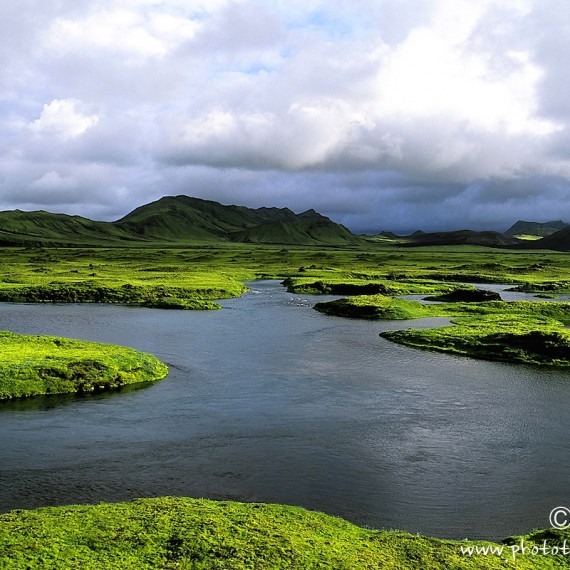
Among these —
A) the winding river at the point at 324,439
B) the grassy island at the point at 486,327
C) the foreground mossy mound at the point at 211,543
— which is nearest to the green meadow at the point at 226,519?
the foreground mossy mound at the point at 211,543

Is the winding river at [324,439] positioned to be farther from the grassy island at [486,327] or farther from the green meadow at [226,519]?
the grassy island at [486,327]

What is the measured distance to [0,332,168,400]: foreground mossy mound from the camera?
4262cm

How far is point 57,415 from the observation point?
37562 mm

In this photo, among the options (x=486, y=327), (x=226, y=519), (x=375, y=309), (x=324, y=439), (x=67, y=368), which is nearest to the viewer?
(x=226, y=519)

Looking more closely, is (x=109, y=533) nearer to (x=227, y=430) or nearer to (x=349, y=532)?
(x=349, y=532)

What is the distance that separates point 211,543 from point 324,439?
1554 cm

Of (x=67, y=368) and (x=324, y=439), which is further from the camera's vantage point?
(x=67, y=368)

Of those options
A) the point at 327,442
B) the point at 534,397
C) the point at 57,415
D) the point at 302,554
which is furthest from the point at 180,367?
the point at 302,554

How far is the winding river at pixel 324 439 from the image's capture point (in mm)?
26406
